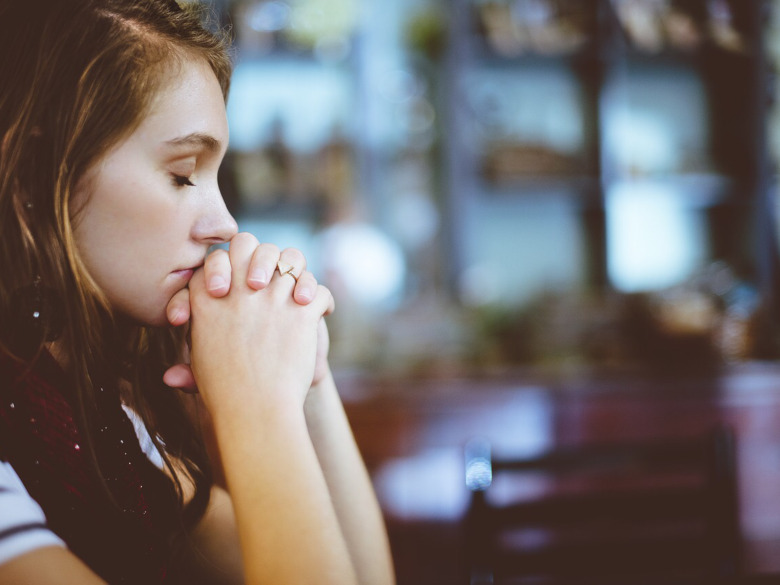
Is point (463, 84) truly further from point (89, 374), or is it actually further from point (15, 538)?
point (15, 538)

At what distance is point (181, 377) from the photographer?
634mm

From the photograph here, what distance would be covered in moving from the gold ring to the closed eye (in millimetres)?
112

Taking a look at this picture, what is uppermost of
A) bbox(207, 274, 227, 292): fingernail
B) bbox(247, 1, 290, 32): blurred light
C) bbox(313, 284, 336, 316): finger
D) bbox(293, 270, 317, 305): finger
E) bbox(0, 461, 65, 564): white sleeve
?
bbox(247, 1, 290, 32): blurred light

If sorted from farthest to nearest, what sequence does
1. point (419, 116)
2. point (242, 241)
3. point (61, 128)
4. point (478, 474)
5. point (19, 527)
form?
point (419, 116), point (478, 474), point (242, 241), point (61, 128), point (19, 527)

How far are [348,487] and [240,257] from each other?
28cm

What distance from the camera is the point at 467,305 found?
2.71 m

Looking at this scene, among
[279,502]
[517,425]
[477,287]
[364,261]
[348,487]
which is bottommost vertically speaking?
[517,425]

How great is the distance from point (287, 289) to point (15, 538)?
30cm

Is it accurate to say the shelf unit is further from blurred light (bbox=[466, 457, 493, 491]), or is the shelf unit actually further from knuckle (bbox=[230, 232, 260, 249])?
knuckle (bbox=[230, 232, 260, 249])

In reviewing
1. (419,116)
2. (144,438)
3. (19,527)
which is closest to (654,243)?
(419,116)

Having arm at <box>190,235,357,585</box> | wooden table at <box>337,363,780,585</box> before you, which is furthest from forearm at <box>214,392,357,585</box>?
wooden table at <box>337,363,780,585</box>

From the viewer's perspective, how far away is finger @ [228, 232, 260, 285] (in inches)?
24.7

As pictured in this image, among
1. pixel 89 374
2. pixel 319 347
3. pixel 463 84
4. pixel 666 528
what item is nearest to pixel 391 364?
pixel 666 528

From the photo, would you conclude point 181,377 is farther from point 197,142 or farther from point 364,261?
point 364,261
